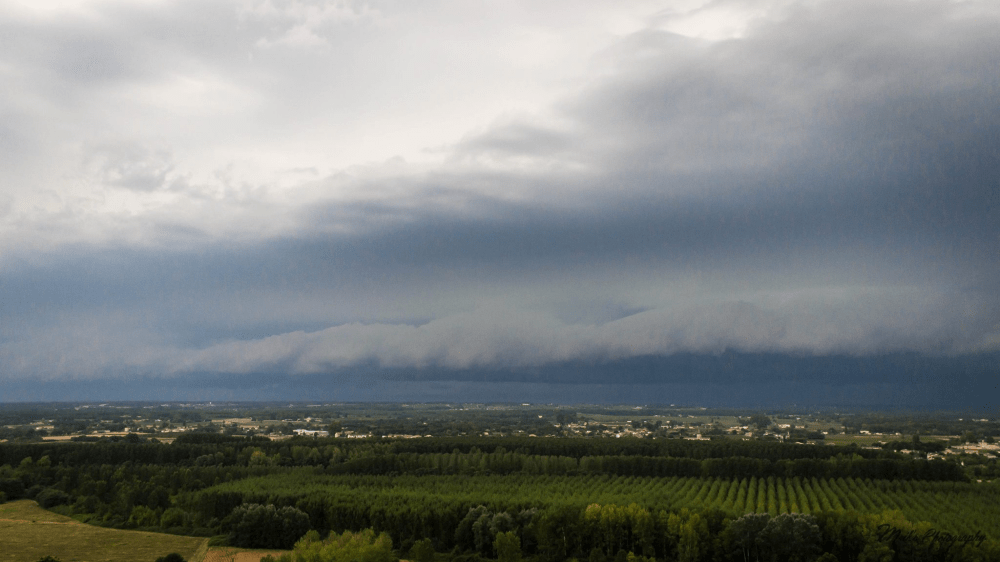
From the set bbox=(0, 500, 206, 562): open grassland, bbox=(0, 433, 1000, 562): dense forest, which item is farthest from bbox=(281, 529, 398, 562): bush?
bbox=(0, 500, 206, 562): open grassland

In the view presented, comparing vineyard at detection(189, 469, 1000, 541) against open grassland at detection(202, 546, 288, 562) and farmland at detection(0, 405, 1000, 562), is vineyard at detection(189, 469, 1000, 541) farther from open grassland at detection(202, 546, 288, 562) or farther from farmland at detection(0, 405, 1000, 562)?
open grassland at detection(202, 546, 288, 562)

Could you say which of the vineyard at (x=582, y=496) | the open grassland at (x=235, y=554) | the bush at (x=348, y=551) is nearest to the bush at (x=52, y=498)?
the vineyard at (x=582, y=496)

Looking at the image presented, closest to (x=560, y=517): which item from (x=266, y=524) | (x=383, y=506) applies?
(x=383, y=506)

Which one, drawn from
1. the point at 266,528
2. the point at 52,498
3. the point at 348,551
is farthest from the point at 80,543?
the point at 348,551

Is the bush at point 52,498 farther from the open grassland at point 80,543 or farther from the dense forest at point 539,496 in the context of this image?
the open grassland at point 80,543

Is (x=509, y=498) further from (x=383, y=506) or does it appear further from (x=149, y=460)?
(x=149, y=460)

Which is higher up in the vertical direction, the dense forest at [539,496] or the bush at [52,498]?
the dense forest at [539,496]
